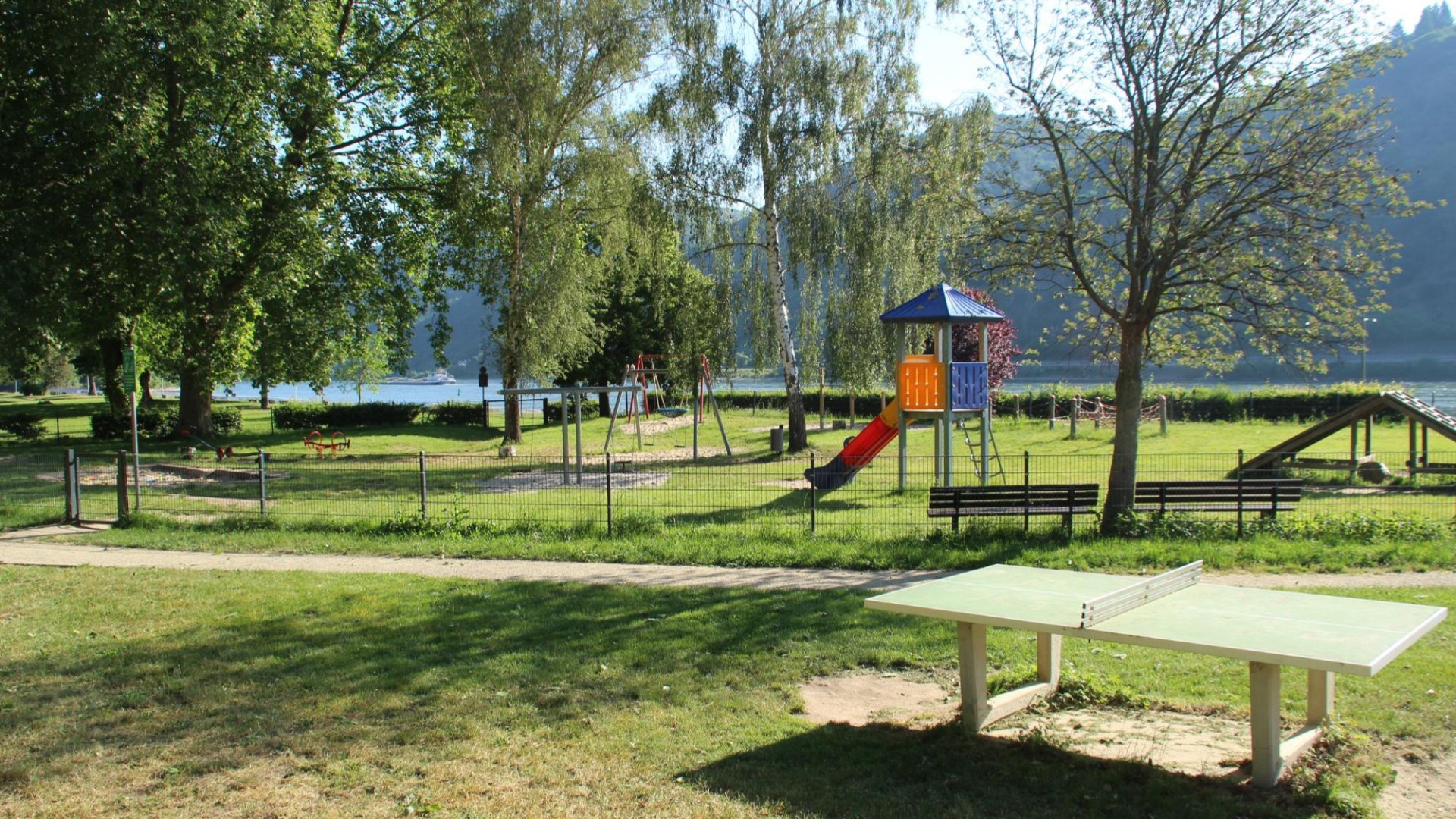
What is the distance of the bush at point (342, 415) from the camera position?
40531 mm

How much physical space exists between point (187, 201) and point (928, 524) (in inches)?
770

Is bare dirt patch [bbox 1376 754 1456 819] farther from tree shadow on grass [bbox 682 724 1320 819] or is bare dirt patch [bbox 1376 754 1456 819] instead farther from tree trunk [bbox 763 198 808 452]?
tree trunk [bbox 763 198 808 452]

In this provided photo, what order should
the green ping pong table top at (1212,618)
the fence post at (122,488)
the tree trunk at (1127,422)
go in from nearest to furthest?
the green ping pong table top at (1212,618), the tree trunk at (1127,422), the fence post at (122,488)

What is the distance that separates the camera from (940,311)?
2108 cm

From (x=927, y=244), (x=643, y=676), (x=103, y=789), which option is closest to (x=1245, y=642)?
(x=643, y=676)

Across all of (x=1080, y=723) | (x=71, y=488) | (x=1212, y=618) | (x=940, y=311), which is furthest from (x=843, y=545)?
(x=71, y=488)

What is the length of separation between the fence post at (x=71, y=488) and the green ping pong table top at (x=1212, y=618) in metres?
14.7

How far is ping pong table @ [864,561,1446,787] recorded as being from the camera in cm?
508

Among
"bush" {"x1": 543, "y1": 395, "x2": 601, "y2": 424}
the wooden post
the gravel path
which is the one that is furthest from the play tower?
"bush" {"x1": 543, "y1": 395, "x2": 601, "y2": 424}

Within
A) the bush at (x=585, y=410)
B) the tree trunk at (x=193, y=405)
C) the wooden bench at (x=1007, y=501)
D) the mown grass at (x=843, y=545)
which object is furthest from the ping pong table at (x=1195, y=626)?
the bush at (x=585, y=410)

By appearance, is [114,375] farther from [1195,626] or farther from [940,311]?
[1195,626]

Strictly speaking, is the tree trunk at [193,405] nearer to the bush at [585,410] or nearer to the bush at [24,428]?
the bush at [24,428]

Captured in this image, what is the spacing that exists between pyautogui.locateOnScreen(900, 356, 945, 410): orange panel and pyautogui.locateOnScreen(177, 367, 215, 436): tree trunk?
76.3 feet

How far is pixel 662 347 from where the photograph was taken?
50.5 m
